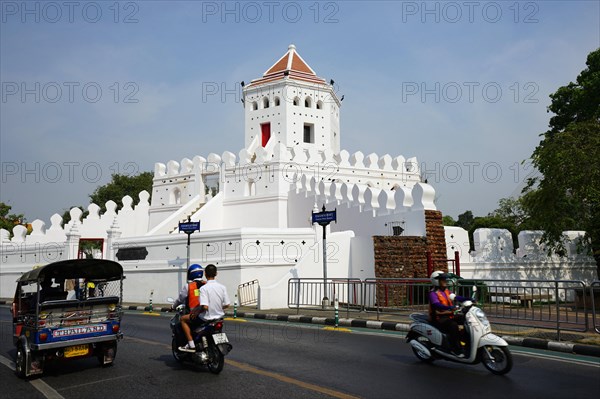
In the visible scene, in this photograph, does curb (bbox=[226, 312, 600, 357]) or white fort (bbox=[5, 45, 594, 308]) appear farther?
white fort (bbox=[5, 45, 594, 308])

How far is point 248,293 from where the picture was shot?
1798 cm

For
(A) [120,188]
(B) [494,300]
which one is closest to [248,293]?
(B) [494,300]

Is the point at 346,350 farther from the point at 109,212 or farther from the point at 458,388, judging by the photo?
the point at 109,212

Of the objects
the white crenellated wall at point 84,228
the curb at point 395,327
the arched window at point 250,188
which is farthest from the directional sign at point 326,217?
the white crenellated wall at point 84,228

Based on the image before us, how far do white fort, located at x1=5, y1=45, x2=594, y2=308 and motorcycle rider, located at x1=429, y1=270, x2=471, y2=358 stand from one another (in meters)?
9.41

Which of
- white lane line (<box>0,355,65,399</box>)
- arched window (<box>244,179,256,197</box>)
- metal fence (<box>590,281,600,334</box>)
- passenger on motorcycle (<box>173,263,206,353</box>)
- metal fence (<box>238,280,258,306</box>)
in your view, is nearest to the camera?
white lane line (<box>0,355,65,399</box>)

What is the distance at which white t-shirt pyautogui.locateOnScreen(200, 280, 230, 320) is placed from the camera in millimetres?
6787

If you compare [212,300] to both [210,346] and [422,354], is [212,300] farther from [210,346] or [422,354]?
[422,354]

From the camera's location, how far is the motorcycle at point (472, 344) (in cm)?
644

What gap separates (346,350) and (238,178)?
19.8 meters

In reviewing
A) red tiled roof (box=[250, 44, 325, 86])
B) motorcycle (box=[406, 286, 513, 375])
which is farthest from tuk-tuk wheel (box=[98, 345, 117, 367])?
red tiled roof (box=[250, 44, 325, 86])

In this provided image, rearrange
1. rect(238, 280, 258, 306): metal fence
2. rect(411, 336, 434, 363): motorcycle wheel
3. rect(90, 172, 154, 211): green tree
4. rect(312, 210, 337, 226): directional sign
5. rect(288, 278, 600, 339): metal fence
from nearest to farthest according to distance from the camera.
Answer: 1. rect(411, 336, 434, 363): motorcycle wheel
2. rect(288, 278, 600, 339): metal fence
3. rect(312, 210, 337, 226): directional sign
4. rect(238, 280, 258, 306): metal fence
5. rect(90, 172, 154, 211): green tree

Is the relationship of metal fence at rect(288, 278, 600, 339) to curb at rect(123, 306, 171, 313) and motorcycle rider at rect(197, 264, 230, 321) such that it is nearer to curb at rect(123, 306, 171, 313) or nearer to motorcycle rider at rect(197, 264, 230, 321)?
curb at rect(123, 306, 171, 313)

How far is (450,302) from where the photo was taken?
7289 millimetres
